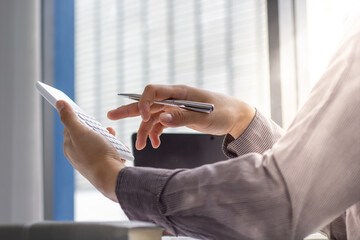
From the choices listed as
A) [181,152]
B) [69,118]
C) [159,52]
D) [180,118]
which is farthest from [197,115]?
[159,52]

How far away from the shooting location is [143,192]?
1.38 ft

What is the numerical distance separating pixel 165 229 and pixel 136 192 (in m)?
0.05

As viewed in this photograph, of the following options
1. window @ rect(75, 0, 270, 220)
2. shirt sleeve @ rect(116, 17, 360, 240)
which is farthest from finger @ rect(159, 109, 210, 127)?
window @ rect(75, 0, 270, 220)

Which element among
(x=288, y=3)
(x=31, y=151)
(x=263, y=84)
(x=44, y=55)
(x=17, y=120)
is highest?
(x=288, y=3)

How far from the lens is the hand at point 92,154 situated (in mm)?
458

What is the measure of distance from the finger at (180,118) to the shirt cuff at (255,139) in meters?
0.07

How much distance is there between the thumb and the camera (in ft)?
2.23

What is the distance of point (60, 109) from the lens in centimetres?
59

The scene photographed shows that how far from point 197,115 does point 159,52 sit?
6.14 feet

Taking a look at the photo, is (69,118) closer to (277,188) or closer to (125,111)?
(125,111)

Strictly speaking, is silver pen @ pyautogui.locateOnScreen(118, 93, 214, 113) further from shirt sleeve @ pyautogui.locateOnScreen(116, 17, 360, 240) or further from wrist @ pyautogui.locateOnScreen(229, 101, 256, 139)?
shirt sleeve @ pyautogui.locateOnScreen(116, 17, 360, 240)

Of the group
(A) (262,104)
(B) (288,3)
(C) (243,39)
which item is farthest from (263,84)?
(B) (288,3)

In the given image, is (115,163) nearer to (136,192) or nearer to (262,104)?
(136,192)

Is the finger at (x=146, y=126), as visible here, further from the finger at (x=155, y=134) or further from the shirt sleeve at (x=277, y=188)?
the shirt sleeve at (x=277, y=188)
